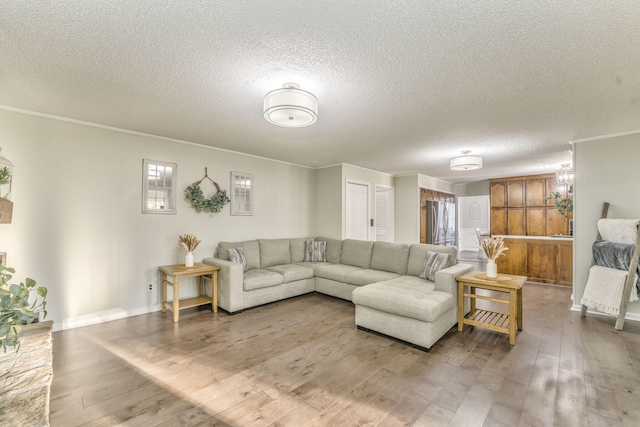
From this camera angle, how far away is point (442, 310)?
114 inches

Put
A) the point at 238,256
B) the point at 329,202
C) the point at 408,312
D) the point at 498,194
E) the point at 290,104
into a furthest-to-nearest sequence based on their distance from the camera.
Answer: the point at 498,194 < the point at 329,202 < the point at 238,256 < the point at 408,312 < the point at 290,104

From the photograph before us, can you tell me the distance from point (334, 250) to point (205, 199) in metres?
2.42

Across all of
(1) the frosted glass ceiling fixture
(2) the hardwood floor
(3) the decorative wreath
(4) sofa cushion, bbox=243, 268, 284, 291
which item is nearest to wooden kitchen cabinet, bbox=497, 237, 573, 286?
(1) the frosted glass ceiling fixture

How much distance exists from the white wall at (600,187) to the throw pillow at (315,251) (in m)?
3.81

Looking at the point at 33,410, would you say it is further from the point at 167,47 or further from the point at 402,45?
the point at 402,45

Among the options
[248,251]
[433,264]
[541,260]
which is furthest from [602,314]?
[248,251]

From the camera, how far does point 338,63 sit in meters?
2.09

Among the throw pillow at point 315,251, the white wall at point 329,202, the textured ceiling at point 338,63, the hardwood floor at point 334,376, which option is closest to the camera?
the textured ceiling at point 338,63

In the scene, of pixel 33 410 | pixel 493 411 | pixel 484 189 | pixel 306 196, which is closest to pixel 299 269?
pixel 306 196

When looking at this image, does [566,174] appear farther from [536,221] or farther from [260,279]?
[260,279]

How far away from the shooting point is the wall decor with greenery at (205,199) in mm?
4230

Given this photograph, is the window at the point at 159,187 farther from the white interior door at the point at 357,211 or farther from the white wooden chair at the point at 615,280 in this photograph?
the white wooden chair at the point at 615,280


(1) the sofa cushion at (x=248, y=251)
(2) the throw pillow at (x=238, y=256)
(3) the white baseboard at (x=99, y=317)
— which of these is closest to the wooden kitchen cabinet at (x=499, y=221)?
(1) the sofa cushion at (x=248, y=251)

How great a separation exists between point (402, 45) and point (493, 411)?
247 centimetres
